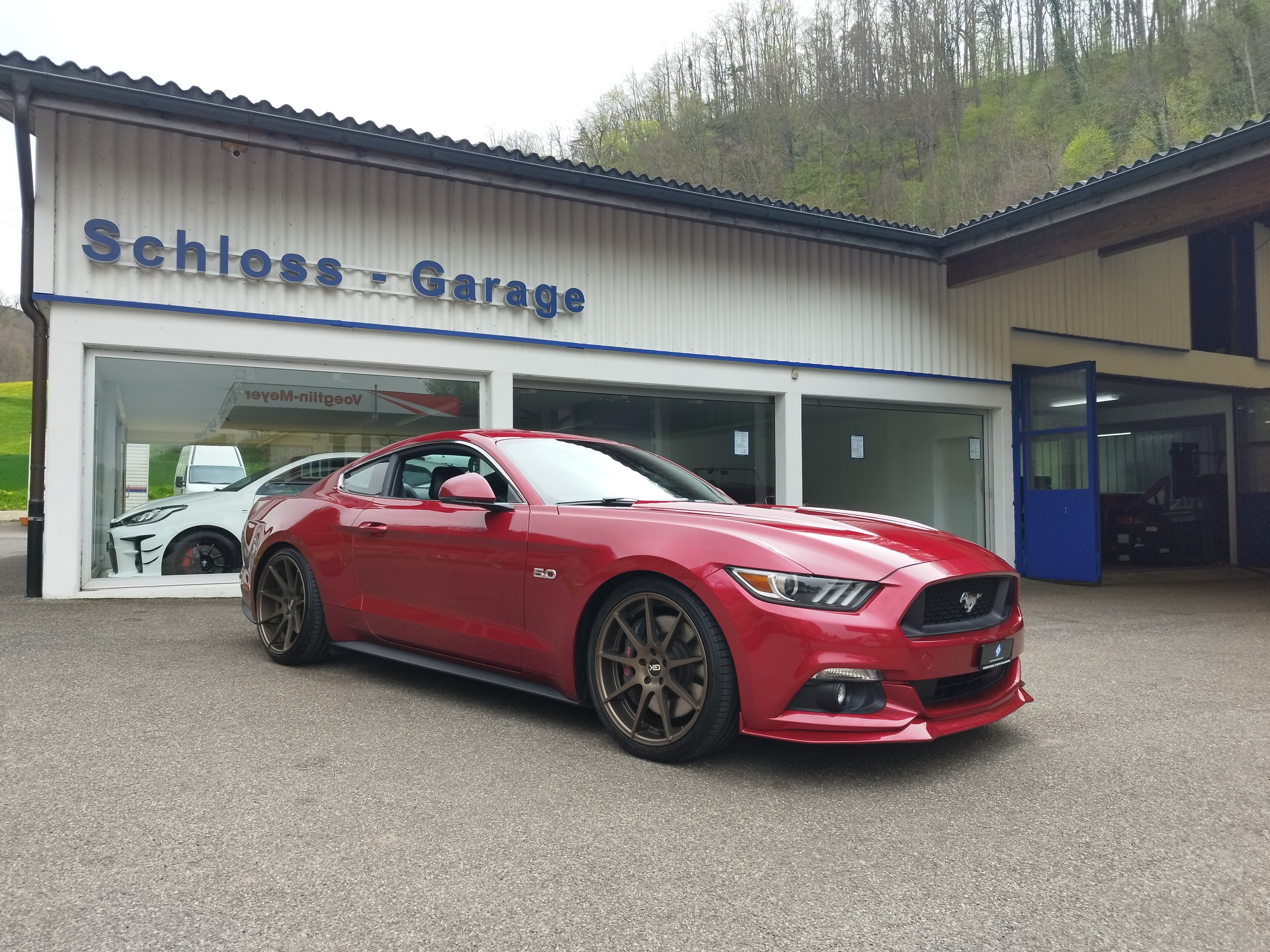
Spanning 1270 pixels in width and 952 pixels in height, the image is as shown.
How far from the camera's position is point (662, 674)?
3564 mm

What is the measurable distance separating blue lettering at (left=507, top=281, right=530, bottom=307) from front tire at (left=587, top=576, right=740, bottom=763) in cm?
647

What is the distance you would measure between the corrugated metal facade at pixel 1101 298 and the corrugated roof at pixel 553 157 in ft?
6.60

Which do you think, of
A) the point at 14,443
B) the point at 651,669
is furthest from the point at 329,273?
the point at 14,443

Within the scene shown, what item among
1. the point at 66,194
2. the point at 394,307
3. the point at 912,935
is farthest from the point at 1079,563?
the point at 66,194

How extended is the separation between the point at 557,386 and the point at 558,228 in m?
1.73

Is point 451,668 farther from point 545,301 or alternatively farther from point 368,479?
point 545,301

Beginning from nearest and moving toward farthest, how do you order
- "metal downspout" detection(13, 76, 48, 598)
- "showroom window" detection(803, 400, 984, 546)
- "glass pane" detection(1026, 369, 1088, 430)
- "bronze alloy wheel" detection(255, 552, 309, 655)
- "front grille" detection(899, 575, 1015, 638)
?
"front grille" detection(899, 575, 1015, 638), "bronze alloy wheel" detection(255, 552, 309, 655), "metal downspout" detection(13, 76, 48, 598), "glass pane" detection(1026, 369, 1088, 430), "showroom window" detection(803, 400, 984, 546)

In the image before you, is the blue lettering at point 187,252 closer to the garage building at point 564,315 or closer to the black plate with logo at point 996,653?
the garage building at point 564,315

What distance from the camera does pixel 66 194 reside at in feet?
26.0

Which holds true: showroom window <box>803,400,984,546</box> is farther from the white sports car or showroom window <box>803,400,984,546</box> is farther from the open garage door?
the white sports car

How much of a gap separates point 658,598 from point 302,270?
6.55 meters

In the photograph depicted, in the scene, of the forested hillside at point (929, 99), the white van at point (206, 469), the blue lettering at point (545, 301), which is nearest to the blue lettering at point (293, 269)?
the white van at point (206, 469)

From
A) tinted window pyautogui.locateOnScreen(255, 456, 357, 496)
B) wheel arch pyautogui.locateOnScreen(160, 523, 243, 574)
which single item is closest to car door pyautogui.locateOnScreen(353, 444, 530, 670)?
tinted window pyautogui.locateOnScreen(255, 456, 357, 496)

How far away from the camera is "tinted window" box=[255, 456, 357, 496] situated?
8.95 m
